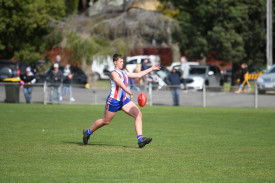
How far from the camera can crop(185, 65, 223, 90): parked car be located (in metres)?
40.0

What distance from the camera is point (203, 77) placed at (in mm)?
40469

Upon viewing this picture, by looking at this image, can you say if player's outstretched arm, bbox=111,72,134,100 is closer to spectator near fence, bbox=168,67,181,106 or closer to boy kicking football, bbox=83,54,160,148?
boy kicking football, bbox=83,54,160,148

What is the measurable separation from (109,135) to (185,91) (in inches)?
601

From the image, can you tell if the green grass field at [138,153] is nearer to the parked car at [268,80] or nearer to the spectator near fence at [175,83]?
the spectator near fence at [175,83]

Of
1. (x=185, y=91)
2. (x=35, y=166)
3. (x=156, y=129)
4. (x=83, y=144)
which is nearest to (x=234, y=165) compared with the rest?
(x=35, y=166)

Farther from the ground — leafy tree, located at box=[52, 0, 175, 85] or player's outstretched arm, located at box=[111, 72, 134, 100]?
leafy tree, located at box=[52, 0, 175, 85]

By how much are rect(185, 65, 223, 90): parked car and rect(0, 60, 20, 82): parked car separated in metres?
11.4

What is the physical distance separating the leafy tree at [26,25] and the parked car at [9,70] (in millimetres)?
8706

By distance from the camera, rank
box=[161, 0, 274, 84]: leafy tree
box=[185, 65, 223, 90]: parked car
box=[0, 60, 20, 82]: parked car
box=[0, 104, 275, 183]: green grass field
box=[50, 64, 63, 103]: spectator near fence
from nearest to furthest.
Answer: box=[0, 104, 275, 183]: green grass field → box=[50, 64, 63, 103]: spectator near fence → box=[0, 60, 20, 82]: parked car → box=[185, 65, 223, 90]: parked car → box=[161, 0, 274, 84]: leafy tree

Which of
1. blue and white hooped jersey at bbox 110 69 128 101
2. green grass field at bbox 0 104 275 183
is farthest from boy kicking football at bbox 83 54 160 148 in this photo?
green grass field at bbox 0 104 275 183

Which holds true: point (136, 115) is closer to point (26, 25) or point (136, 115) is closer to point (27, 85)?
point (27, 85)

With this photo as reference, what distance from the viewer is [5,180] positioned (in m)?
8.19

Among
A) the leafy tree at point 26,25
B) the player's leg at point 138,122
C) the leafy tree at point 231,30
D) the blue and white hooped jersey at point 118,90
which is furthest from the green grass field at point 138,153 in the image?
the leafy tree at point 26,25

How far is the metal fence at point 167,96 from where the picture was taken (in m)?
28.6
